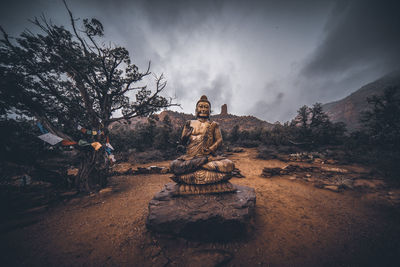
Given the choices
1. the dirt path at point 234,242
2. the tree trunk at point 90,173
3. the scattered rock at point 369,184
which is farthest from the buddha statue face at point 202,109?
the scattered rock at point 369,184

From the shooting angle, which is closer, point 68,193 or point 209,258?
point 209,258

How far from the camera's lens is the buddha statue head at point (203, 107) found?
3.97m

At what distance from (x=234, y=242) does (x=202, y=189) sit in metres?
1.14

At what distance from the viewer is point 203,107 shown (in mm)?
3979

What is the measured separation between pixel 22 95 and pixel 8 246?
160 inches

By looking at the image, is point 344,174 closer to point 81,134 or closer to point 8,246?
point 8,246

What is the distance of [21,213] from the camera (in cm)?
328

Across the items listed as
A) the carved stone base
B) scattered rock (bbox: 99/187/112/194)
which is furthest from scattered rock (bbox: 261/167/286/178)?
scattered rock (bbox: 99/187/112/194)

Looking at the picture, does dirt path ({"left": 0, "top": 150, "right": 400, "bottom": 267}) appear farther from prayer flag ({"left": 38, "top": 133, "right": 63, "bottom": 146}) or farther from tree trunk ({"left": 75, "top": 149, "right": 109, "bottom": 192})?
prayer flag ({"left": 38, "top": 133, "right": 63, "bottom": 146})

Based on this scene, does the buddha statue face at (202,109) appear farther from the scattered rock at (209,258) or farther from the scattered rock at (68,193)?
the scattered rock at (68,193)

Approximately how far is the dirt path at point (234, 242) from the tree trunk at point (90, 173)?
1.03 metres

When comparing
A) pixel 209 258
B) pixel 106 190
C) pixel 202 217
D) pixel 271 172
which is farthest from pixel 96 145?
pixel 271 172

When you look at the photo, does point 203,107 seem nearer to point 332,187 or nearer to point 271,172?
point 271,172

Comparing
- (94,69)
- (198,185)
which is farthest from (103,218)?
(94,69)
